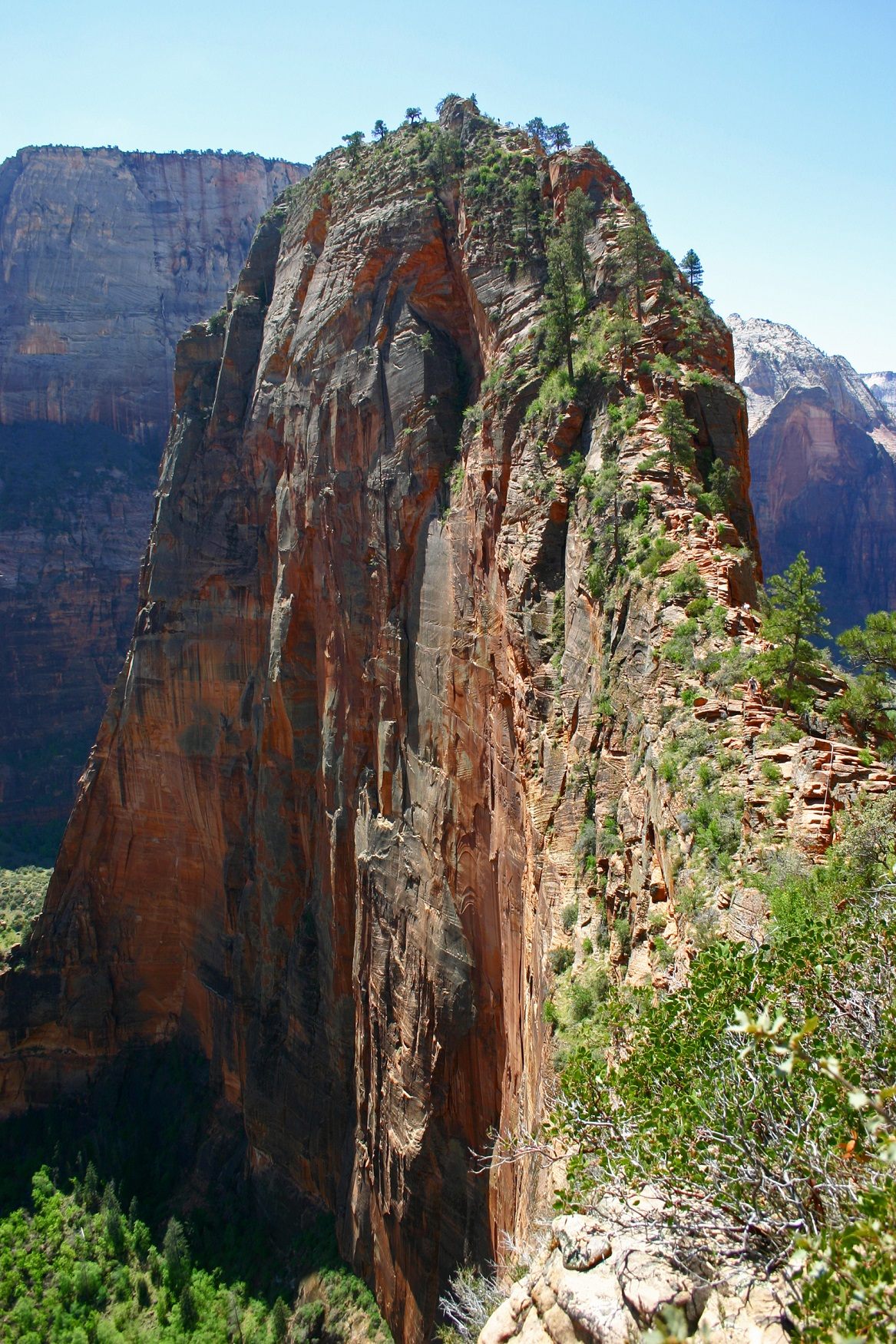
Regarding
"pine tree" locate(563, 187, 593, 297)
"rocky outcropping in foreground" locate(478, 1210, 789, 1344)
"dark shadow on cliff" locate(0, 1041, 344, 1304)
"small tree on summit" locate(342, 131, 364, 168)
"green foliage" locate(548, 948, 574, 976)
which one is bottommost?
"dark shadow on cliff" locate(0, 1041, 344, 1304)

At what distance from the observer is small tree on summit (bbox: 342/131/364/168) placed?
132 ft

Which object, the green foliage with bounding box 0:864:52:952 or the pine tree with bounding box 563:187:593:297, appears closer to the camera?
the pine tree with bounding box 563:187:593:297

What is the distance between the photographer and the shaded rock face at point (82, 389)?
101 meters

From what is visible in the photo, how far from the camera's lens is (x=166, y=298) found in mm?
132625

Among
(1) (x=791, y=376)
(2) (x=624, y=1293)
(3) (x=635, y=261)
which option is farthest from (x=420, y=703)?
(1) (x=791, y=376)

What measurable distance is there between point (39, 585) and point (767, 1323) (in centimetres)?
10929

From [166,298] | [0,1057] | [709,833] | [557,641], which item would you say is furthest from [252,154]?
[709,833]

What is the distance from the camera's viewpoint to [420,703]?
1231 inches

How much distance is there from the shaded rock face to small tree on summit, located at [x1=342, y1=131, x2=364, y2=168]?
72.1m

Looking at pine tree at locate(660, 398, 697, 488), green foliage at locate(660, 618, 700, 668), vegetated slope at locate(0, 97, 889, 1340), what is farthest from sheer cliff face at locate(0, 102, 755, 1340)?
green foliage at locate(660, 618, 700, 668)

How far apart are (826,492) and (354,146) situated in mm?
98356

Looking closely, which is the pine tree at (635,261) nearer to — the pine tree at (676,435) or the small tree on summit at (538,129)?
the pine tree at (676,435)

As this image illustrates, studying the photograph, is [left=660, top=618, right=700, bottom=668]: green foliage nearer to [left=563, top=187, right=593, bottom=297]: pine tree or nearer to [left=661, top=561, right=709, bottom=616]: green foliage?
[left=661, top=561, right=709, bottom=616]: green foliage

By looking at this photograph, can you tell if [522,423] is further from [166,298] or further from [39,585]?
[166,298]
